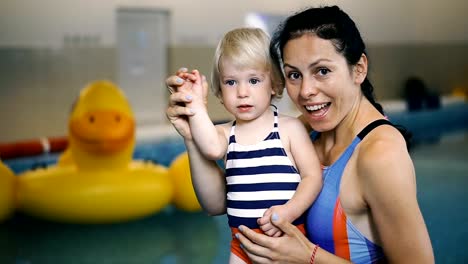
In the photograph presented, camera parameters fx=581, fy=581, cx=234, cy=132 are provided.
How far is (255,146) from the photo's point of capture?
1949 millimetres

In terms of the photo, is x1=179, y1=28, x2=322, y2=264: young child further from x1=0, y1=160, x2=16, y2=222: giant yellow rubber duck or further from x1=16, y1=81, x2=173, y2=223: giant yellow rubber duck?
x1=0, y1=160, x2=16, y2=222: giant yellow rubber duck

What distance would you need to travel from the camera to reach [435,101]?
13.5m

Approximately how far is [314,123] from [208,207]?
504 mm

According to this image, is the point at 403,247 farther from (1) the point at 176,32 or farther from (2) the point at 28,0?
(1) the point at 176,32

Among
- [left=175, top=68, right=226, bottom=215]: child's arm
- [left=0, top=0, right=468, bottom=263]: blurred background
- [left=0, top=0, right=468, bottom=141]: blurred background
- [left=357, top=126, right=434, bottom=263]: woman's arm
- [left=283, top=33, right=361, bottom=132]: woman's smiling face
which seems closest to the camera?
[left=357, top=126, right=434, bottom=263]: woman's arm

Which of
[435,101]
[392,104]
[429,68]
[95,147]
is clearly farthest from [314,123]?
[429,68]

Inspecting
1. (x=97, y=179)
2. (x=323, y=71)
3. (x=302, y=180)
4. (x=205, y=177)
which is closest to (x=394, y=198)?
(x=302, y=180)

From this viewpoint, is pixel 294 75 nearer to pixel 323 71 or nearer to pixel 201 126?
pixel 323 71

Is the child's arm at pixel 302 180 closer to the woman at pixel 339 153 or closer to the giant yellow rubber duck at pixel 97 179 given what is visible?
the woman at pixel 339 153

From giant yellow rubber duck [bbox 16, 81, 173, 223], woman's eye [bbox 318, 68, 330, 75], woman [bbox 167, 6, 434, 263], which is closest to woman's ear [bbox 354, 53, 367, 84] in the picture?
woman [bbox 167, 6, 434, 263]

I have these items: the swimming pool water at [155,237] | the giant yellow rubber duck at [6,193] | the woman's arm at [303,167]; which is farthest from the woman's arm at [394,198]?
the giant yellow rubber duck at [6,193]

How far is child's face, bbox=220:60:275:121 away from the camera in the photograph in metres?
1.92

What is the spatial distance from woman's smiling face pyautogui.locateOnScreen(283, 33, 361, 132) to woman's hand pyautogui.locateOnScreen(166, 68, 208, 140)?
29cm

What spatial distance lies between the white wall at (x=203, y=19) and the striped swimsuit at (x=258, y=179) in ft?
11.9
